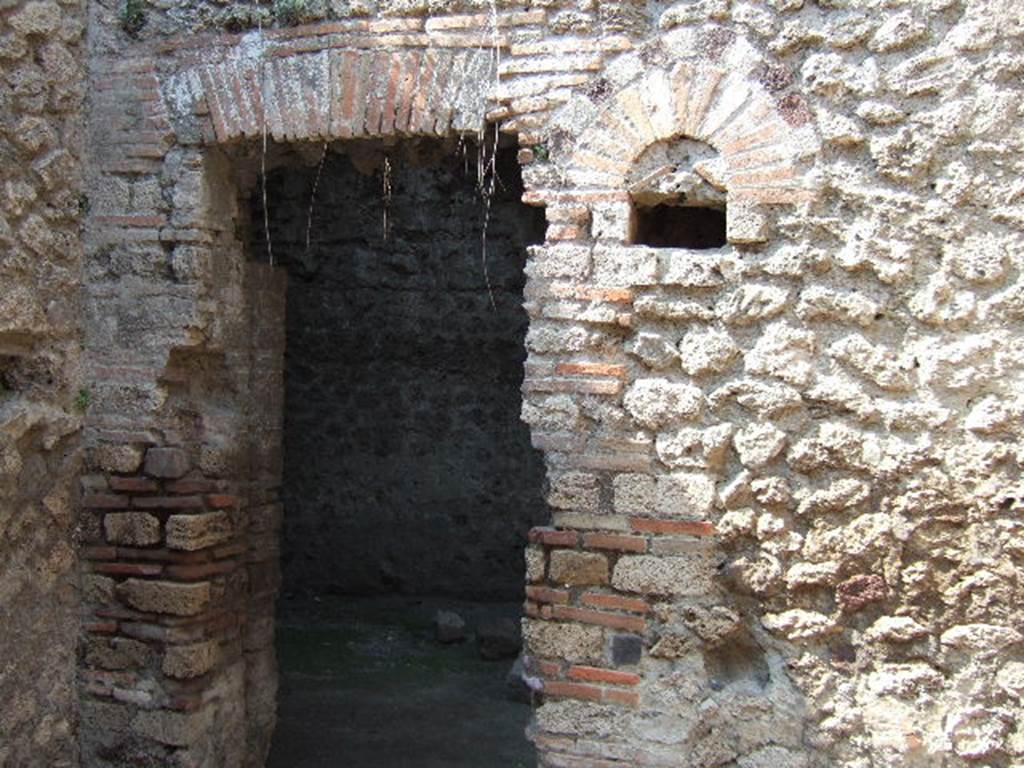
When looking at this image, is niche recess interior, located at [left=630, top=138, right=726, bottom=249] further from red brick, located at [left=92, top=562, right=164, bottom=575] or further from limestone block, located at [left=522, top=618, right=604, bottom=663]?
red brick, located at [left=92, top=562, right=164, bottom=575]

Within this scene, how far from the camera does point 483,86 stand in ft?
12.0

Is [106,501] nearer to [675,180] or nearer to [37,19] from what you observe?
[37,19]

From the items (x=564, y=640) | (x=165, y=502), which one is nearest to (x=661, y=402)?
(x=564, y=640)

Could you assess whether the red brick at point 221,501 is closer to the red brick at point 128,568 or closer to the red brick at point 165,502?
the red brick at point 165,502

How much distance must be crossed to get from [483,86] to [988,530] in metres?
2.05

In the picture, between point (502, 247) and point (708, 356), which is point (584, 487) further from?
point (502, 247)

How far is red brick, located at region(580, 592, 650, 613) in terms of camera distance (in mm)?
3467

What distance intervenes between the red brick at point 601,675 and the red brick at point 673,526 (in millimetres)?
443

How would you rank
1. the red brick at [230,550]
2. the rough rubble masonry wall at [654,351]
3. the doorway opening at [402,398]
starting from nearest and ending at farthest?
the rough rubble masonry wall at [654,351]
the red brick at [230,550]
the doorway opening at [402,398]

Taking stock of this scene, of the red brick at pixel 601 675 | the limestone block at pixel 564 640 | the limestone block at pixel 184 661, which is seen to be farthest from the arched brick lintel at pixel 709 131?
the limestone block at pixel 184 661

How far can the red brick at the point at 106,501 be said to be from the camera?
404 cm

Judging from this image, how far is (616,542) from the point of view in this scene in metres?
3.50

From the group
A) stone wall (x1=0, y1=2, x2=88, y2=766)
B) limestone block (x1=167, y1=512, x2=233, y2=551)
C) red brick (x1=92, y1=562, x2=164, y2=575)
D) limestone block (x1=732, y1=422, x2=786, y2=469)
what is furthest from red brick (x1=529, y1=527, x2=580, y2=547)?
stone wall (x1=0, y1=2, x2=88, y2=766)

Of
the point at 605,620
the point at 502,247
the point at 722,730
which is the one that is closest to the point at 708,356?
the point at 605,620
